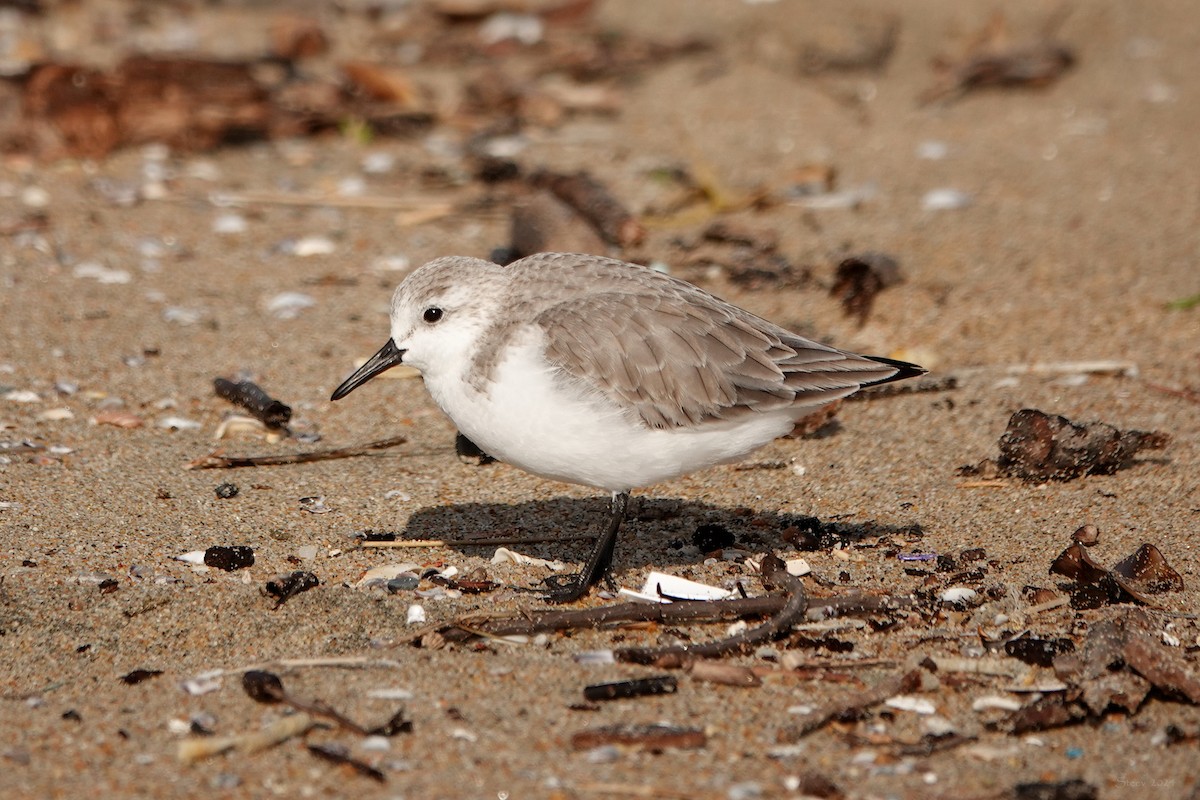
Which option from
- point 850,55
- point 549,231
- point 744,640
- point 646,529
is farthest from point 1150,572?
point 850,55

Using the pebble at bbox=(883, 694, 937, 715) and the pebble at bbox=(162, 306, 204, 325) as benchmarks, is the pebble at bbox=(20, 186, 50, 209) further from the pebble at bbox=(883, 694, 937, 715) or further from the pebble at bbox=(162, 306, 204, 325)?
the pebble at bbox=(883, 694, 937, 715)

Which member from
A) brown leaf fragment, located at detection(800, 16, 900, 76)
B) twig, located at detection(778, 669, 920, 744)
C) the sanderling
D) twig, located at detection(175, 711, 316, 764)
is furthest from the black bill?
brown leaf fragment, located at detection(800, 16, 900, 76)

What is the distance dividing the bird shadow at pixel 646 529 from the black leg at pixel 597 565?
20 centimetres

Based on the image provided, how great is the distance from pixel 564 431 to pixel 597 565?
23.9 inches

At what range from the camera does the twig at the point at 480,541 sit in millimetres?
5043

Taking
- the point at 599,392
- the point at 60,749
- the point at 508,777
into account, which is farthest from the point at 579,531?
the point at 60,749

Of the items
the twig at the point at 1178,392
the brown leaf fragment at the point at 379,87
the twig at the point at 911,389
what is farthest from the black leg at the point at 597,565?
the brown leaf fragment at the point at 379,87

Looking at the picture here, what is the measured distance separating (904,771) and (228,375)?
4.00 meters

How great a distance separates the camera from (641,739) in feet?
12.4

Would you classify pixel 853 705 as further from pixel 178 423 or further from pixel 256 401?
pixel 178 423

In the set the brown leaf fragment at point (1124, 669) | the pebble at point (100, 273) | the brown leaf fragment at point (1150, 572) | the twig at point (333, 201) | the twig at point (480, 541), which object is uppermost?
the twig at point (333, 201)

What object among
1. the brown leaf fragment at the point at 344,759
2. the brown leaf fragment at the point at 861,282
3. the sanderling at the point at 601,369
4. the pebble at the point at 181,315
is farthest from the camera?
the pebble at the point at 181,315

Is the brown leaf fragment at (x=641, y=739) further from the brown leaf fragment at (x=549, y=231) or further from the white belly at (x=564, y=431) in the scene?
the brown leaf fragment at (x=549, y=231)

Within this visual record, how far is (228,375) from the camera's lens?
6.53 metres
